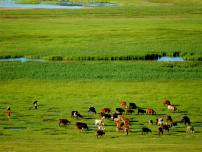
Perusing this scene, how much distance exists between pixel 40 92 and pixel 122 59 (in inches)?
447

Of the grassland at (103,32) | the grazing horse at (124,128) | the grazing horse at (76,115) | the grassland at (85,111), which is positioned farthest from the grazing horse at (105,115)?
the grassland at (103,32)

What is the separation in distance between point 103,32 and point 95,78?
20.3 meters

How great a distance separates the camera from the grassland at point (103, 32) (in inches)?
1876

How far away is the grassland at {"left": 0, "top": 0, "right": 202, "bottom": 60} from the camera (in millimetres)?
47662

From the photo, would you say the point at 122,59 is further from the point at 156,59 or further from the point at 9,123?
the point at 9,123

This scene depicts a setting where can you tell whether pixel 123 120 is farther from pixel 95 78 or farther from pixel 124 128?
pixel 95 78

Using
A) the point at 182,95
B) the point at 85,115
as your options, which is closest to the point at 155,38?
the point at 182,95

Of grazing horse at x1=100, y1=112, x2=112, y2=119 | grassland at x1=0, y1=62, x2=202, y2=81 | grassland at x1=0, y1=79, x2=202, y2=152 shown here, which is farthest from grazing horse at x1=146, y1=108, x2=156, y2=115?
grassland at x1=0, y1=62, x2=202, y2=81

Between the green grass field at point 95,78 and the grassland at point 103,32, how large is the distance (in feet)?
0.29

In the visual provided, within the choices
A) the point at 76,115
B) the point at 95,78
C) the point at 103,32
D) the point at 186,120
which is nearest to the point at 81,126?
the point at 76,115

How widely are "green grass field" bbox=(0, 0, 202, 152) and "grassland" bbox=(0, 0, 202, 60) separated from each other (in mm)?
87

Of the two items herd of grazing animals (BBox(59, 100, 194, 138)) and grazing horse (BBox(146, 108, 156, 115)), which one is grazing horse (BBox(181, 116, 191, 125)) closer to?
herd of grazing animals (BBox(59, 100, 194, 138))

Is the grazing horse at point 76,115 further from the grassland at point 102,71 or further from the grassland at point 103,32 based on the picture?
the grassland at point 103,32

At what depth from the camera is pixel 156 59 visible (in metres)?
45.2
